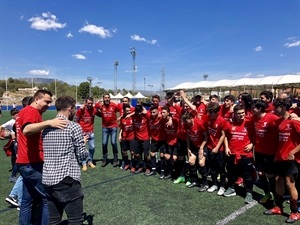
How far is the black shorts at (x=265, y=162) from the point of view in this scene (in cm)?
481

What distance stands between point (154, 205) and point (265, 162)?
2.28 m

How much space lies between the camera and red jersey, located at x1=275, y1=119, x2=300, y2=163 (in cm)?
418

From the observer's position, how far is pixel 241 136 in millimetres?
5195

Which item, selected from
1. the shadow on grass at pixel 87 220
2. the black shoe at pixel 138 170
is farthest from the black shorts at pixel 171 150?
the shadow on grass at pixel 87 220

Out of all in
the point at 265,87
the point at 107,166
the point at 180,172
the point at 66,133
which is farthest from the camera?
the point at 265,87

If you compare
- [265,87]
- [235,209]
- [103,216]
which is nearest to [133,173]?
[103,216]

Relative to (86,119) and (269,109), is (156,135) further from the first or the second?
(269,109)

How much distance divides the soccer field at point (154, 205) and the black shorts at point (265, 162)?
2.25ft

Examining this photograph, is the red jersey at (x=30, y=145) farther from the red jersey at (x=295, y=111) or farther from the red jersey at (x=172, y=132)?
the red jersey at (x=295, y=111)

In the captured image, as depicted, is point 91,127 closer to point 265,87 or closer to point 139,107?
point 139,107

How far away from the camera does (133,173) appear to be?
715 cm

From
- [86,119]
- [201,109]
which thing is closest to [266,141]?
[201,109]

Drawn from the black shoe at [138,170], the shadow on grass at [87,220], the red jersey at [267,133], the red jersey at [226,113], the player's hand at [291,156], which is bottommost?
the black shoe at [138,170]

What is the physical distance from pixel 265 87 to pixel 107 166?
28416 mm
